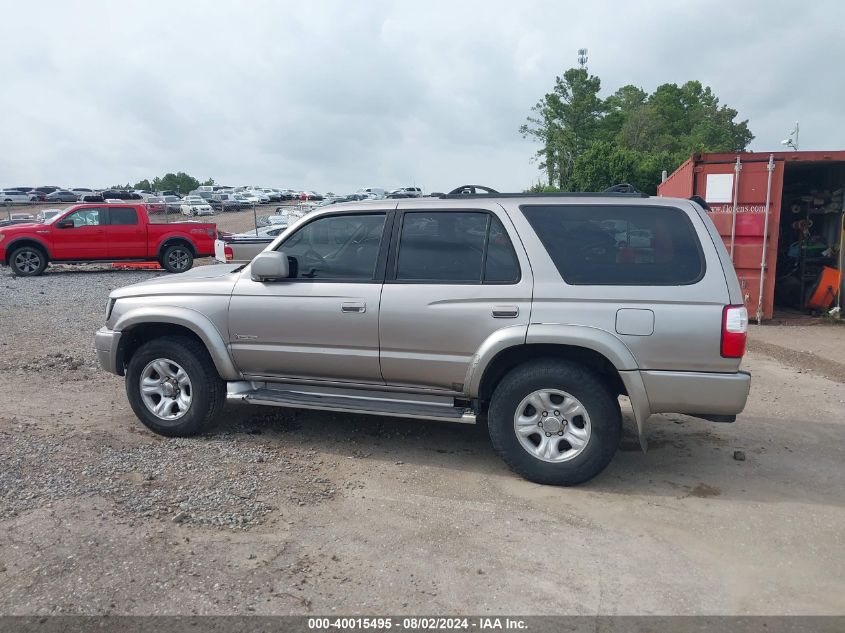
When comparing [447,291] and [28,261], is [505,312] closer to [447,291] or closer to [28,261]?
[447,291]

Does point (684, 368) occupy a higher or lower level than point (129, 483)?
higher

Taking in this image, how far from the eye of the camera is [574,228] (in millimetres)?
4691

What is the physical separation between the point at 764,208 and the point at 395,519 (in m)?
9.15

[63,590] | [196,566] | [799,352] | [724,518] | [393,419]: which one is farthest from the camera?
[799,352]

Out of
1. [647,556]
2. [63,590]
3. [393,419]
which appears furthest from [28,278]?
[647,556]

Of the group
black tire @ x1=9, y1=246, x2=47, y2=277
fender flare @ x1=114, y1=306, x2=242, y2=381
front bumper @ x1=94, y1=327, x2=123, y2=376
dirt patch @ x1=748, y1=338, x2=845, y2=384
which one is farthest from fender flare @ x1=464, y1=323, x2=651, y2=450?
black tire @ x1=9, y1=246, x2=47, y2=277

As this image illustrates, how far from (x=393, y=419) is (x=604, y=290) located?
2.37 m

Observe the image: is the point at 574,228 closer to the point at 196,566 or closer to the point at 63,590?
the point at 196,566

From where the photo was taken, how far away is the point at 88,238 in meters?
17.5

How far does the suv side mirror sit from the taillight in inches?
115

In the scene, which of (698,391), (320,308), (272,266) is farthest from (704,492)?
(272,266)

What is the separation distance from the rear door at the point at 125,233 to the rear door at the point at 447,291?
14.5 m

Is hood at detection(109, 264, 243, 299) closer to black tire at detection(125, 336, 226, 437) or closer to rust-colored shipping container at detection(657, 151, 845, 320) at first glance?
black tire at detection(125, 336, 226, 437)

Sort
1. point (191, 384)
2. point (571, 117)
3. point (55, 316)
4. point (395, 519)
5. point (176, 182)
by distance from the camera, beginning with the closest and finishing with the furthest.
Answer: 1. point (395, 519)
2. point (191, 384)
3. point (55, 316)
4. point (571, 117)
5. point (176, 182)
